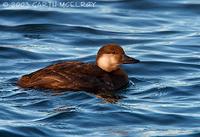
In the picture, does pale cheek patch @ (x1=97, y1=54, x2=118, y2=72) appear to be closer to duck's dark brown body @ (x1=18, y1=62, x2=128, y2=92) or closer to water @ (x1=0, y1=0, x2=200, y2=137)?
duck's dark brown body @ (x1=18, y1=62, x2=128, y2=92)

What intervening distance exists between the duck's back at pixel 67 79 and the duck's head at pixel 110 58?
0.42 metres

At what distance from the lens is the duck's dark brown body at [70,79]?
14.7m

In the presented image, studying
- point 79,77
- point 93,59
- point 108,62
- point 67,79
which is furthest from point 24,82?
point 93,59

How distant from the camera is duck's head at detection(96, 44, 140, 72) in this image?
1545 cm

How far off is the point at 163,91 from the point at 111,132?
2771mm

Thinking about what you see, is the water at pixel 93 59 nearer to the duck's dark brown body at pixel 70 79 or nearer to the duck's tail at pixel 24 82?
the duck's tail at pixel 24 82

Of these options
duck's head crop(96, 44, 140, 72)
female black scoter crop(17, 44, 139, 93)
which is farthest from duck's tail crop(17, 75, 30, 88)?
duck's head crop(96, 44, 140, 72)

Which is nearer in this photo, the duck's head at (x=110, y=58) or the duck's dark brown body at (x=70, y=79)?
the duck's dark brown body at (x=70, y=79)

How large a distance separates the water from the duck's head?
463 millimetres

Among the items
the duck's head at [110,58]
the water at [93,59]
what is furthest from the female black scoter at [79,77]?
the water at [93,59]

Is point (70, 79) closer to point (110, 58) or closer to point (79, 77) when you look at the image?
point (79, 77)

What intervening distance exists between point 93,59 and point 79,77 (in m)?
2.80

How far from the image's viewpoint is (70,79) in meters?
14.8

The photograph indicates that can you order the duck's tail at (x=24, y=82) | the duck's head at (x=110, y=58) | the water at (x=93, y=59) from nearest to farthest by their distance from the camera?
the water at (x=93, y=59) < the duck's tail at (x=24, y=82) < the duck's head at (x=110, y=58)
